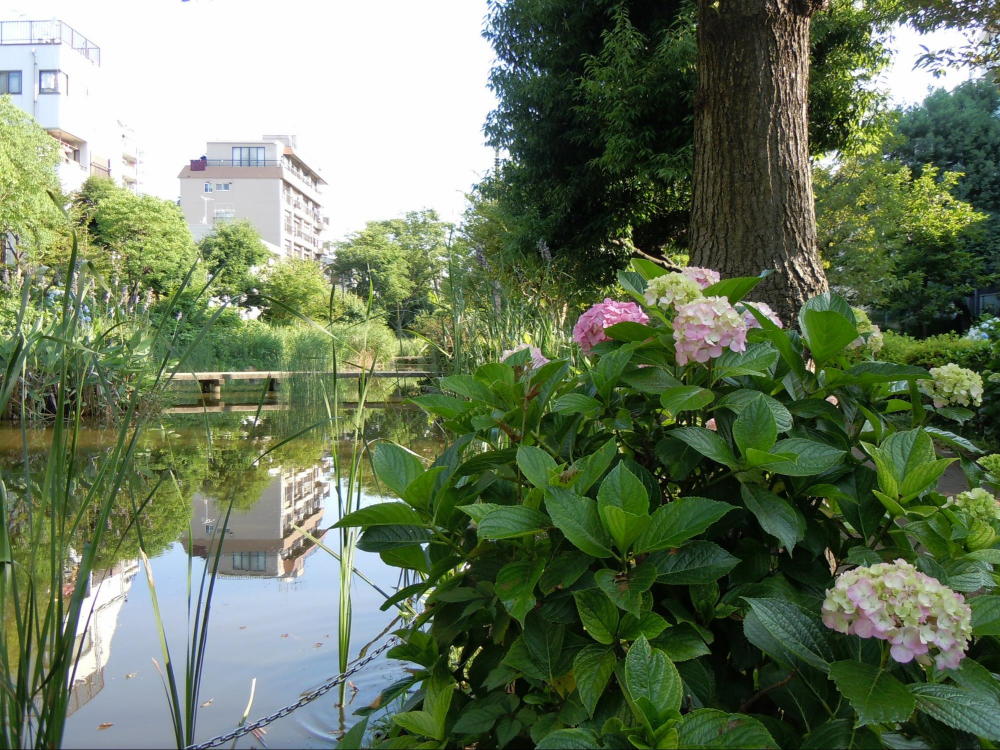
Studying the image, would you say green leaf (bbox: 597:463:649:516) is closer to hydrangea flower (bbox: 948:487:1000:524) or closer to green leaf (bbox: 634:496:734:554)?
green leaf (bbox: 634:496:734:554)

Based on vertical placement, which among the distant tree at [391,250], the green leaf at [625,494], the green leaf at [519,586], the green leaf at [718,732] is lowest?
the green leaf at [718,732]

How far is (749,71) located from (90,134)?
123 feet

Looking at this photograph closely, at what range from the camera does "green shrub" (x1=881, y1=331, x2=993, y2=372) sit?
5.43 m

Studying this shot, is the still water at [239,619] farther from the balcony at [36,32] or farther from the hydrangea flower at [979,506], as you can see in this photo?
the balcony at [36,32]

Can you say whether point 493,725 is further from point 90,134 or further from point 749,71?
point 90,134

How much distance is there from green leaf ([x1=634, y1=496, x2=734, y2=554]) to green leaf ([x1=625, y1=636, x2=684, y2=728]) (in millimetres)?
111

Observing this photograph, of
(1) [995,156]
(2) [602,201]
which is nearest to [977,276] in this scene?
(1) [995,156]

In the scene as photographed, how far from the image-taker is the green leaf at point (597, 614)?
0.74 meters

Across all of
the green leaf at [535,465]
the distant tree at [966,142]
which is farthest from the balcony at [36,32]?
the green leaf at [535,465]

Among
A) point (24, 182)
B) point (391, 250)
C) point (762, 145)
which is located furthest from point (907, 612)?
point (391, 250)

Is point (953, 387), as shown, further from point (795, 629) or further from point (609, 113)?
point (609, 113)

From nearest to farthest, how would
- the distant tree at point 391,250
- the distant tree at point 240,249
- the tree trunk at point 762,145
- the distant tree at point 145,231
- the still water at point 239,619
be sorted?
the still water at point 239,619 → the tree trunk at point 762,145 → the distant tree at point 145,231 → the distant tree at point 240,249 → the distant tree at point 391,250

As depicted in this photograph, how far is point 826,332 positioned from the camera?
942 mm

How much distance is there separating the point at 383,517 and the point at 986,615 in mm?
653
